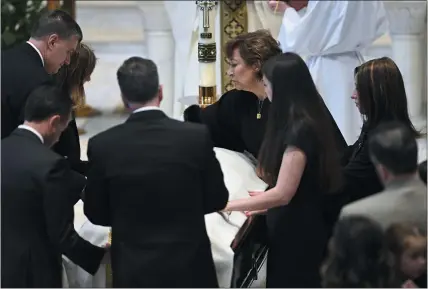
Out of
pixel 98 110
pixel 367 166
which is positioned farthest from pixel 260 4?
A: pixel 367 166

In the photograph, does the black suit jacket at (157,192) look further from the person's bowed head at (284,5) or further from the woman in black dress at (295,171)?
the person's bowed head at (284,5)

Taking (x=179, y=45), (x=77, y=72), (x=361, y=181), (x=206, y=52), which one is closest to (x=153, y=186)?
(x=361, y=181)

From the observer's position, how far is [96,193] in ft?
12.2

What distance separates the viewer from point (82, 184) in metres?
3.88

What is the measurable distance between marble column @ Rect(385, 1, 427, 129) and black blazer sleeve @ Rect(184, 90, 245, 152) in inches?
164

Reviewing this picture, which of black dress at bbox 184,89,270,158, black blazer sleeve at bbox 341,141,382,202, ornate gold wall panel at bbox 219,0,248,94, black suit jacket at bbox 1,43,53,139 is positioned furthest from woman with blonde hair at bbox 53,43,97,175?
ornate gold wall panel at bbox 219,0,248,94

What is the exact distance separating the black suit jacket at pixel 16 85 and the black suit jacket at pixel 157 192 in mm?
598

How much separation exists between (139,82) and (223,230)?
2.54ft

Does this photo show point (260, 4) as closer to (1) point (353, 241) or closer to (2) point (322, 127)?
(2) point (322, 127)

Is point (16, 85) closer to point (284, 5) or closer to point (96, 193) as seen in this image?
point (96, 193)

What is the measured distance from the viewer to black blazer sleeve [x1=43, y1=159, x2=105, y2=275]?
367 centimetres

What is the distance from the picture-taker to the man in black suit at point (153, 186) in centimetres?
363

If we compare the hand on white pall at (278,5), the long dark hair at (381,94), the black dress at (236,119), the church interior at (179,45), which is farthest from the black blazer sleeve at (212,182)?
the hand on white pall at (278,5)

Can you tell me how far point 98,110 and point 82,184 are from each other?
6180 mm
